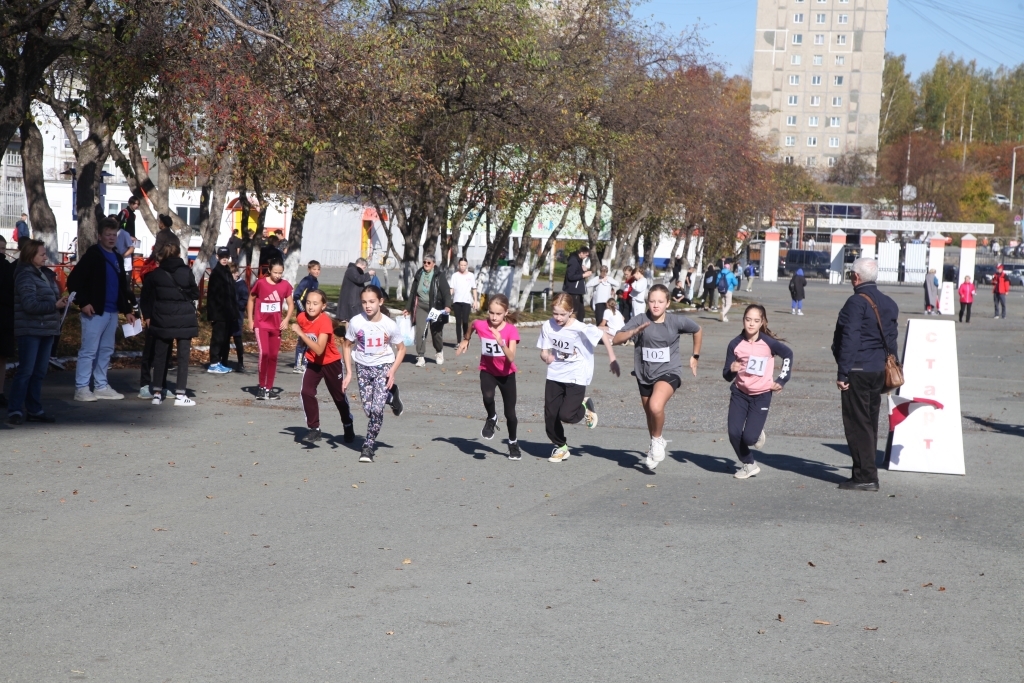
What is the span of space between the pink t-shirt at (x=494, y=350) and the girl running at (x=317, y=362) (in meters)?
1.34

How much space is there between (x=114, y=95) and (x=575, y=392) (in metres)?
9.53

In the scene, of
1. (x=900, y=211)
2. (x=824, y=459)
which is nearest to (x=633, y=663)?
(x=824, y=459)

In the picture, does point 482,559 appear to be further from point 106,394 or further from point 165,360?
point 106,394

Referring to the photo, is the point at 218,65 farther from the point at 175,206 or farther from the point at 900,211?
the point at 900,211

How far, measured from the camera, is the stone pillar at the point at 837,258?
75.2m

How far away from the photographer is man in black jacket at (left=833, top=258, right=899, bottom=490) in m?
9.02

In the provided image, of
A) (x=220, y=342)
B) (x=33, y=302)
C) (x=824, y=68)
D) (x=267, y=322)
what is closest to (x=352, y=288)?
(x=220, y=342)

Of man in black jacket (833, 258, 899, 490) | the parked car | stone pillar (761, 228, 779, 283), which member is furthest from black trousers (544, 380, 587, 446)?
the parked car

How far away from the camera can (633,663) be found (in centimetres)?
492

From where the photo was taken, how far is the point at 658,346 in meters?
9.58

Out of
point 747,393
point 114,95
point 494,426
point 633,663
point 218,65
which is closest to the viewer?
point 633,663

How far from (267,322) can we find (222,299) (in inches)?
90.9

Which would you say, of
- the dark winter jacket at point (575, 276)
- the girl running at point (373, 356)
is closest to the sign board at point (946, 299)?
the dark winter jacket at point (575, 276)

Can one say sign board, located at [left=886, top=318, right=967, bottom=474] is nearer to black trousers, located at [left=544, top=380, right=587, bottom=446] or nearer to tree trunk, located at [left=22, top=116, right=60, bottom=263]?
black trousers, located at [left=544, top=380, right=587, bottom=446]
